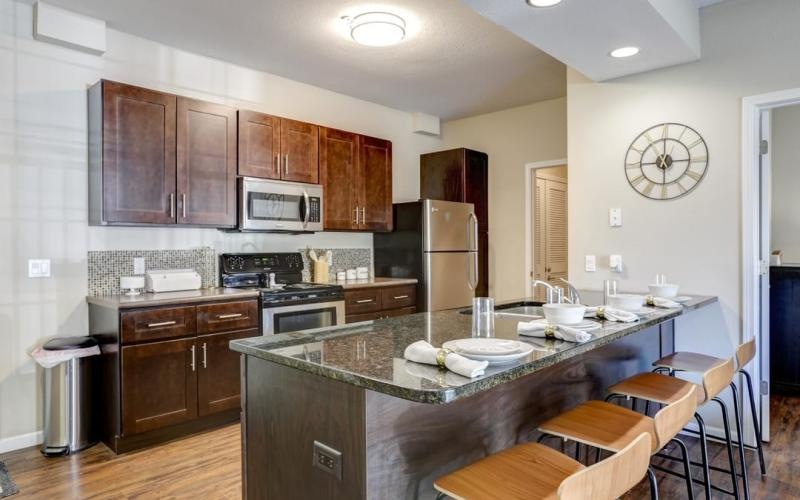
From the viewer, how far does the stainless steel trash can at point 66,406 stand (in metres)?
2.82

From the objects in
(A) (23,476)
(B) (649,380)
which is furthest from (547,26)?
(A) (23,476)

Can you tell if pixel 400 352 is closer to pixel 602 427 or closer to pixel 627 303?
pixel 602 427

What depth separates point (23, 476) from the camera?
2.55 metres

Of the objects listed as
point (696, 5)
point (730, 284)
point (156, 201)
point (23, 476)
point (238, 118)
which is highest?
point (696, 5)

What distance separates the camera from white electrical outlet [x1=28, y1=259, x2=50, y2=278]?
2986 millimetres

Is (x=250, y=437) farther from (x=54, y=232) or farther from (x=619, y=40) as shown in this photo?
(x=619, y=40)

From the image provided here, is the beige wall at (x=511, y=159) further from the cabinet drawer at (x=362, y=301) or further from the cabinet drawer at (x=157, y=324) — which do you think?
the cabinet drawer at (x=157, y=324)

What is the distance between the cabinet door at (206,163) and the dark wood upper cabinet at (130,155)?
7 centimetres

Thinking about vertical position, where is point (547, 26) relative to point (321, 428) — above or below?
above

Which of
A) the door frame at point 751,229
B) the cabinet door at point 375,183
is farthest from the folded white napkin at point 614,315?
the cabinet door at point 375,183

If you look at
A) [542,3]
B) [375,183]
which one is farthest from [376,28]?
[375,183]

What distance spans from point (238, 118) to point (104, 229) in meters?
1.20

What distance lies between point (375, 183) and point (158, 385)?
8.37 ft

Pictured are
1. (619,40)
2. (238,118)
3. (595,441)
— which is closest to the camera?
(595,441)
